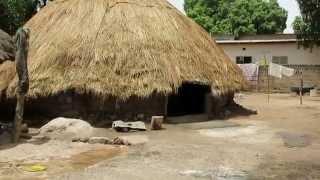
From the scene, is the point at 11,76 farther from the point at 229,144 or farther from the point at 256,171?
the point at 256,171

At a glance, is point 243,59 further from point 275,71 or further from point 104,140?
point 104,140

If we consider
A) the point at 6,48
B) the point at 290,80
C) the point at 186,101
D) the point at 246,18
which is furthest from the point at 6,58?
the point at 246,18

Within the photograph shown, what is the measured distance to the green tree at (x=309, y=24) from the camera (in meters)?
26.1

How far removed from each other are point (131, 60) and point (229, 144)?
4.30 metres

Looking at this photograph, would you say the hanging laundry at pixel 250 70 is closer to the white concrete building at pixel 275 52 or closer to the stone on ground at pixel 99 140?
the white concrete building at pixel 275 52

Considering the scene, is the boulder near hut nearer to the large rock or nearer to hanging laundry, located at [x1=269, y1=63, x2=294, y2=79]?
the large rock

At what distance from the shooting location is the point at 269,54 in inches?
1277

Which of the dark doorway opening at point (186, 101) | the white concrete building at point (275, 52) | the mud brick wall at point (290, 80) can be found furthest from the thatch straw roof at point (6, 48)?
the white concrete building at point (275, 52)

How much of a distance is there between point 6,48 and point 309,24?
62.5 feet

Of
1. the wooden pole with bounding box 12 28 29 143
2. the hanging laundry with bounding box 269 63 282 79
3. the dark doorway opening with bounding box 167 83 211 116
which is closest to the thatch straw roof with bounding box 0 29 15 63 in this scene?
the wooden pole with bounding box 12 28 29 143

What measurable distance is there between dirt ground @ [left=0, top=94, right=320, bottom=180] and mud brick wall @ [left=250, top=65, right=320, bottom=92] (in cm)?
1486

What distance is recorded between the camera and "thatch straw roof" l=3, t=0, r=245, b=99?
14305 millimetres

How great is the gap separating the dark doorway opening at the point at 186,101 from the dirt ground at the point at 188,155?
3067 millimetres

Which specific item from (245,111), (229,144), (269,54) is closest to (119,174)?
(229,144)
